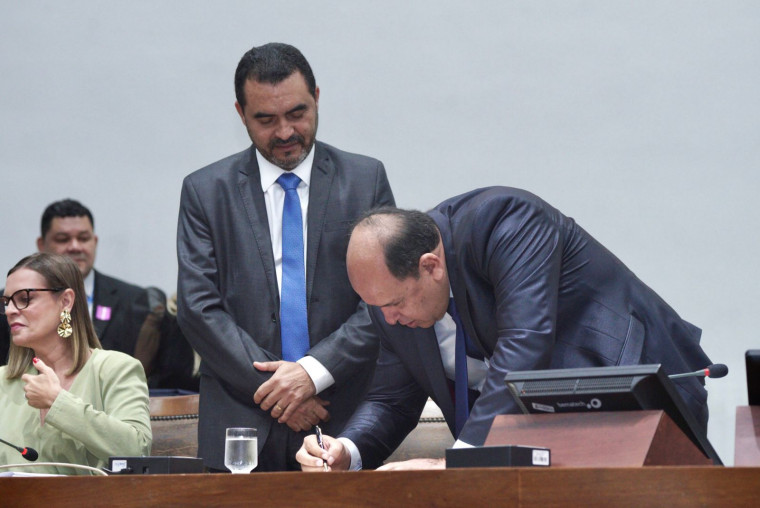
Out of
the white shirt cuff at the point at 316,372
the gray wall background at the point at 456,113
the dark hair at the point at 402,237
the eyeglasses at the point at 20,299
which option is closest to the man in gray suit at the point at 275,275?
the white shirt cuff at the point at 316,372

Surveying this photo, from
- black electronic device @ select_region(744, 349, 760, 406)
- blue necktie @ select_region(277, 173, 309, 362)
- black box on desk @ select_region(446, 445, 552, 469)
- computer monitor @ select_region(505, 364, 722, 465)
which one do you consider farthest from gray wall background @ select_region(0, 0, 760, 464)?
black box on desk @ select_region(446, 445, 552, 469)

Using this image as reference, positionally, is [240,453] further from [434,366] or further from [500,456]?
[500,456]

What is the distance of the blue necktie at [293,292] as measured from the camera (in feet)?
9.20

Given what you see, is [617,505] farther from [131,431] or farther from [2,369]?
[2,369]

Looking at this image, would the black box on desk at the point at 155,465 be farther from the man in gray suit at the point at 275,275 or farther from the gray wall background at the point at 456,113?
the gray wall background at the point at 456,113

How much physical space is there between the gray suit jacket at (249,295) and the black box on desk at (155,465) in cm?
87

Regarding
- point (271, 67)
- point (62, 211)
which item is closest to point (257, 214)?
point (271, 67)

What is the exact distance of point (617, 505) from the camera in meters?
1.43

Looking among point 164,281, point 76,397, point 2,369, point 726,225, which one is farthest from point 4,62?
point 726,225

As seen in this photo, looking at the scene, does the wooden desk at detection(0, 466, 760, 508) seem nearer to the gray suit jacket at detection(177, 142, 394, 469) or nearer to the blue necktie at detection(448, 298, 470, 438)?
the blue necktie at detection(448, 298, 470, 438)

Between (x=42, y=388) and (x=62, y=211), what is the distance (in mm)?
1800

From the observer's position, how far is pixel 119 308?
167 inches

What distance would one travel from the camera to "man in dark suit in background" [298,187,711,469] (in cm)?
220

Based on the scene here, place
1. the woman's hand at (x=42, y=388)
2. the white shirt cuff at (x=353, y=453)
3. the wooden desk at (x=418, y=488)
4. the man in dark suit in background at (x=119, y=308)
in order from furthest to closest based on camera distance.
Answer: the man in dark suit in background at (x=119, y=308)
the woman's hand at (x=42, y=388)
the white shirt cuff at (x=353, y=453)
the wooden desk at (x=418, y=488)
